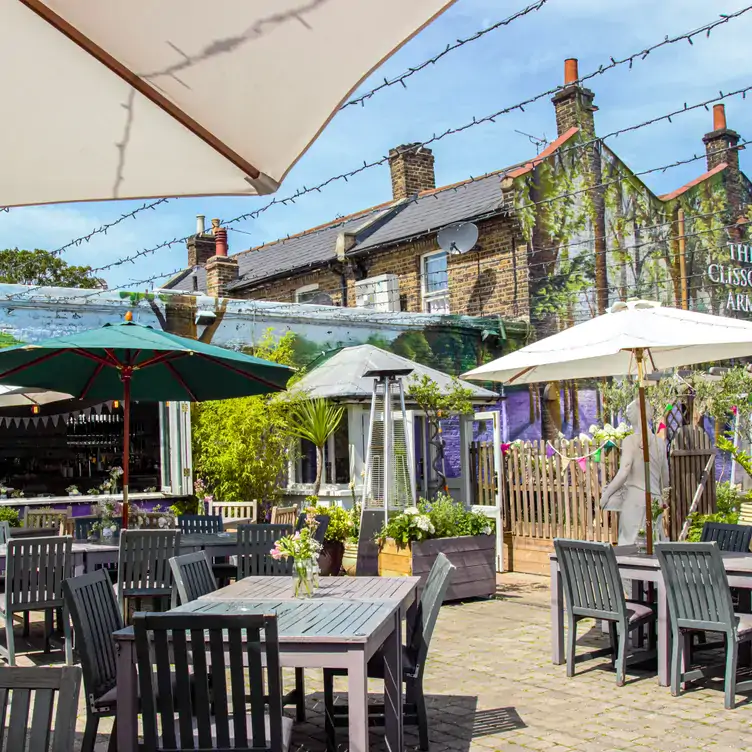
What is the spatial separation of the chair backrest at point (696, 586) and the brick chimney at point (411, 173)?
14.8 m

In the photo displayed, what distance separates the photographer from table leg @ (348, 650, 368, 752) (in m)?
3.64

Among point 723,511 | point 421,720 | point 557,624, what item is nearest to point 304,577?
point 421,720

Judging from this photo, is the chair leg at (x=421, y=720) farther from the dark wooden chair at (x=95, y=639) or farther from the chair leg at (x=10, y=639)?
the chair leg at (x=10, y=639)

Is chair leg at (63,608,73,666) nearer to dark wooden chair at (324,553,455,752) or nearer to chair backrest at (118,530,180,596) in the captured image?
chair backrest at (118,530,180,596)

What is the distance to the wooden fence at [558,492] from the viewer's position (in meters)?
10.2

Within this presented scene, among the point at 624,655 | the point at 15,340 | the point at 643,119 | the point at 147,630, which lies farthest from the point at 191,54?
the point at 15,340

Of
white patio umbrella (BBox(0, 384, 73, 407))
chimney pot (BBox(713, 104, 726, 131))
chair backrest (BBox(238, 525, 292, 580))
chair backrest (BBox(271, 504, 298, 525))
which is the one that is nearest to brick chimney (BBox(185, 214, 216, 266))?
chimney pot (BBox(713, 104, 726, 131))

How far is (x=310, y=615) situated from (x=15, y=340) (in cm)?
881

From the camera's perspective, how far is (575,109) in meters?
17.5

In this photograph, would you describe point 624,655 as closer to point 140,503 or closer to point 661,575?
point 661,575

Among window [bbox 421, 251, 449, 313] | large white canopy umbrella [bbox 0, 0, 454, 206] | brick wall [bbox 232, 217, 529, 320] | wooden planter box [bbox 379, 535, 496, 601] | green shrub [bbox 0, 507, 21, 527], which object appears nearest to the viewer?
large white canopy umbrella [bbox 0, 0, 454, 206]

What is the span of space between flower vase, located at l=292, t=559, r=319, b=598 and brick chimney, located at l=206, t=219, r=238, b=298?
47.0ft

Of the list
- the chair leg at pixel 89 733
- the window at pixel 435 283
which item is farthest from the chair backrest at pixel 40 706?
the window at pixel 435 283

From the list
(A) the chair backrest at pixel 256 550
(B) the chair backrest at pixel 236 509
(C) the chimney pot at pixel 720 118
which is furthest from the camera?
(C) the chimney pot at pixel 720 118
